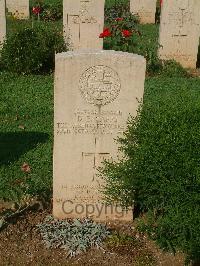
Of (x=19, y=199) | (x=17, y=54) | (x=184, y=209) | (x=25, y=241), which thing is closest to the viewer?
(x=184, y=209)

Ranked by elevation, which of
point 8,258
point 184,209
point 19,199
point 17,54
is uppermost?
point 17,54

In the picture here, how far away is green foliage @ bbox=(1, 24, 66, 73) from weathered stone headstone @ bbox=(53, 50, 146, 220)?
4.79 m

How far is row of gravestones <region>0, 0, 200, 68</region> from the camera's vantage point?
10.6 m

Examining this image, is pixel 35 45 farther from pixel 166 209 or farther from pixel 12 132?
pixel 166 209

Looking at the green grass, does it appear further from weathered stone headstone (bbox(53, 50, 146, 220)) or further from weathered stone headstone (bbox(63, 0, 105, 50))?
weathered stone headstone (bbox(63, 0, 105, 50))

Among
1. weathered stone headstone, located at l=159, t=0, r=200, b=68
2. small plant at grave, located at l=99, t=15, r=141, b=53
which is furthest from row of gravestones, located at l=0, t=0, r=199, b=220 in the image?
weathered stone headstone, located at l=159, t=0, r=200, b=68

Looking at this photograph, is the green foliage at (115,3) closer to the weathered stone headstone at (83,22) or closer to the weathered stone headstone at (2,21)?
the weathered stone headstone at (83,22)

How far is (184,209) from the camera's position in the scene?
15.1 ft

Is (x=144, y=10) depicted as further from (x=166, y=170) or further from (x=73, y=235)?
(x=166, y=170)

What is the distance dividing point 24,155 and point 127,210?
6.77ft

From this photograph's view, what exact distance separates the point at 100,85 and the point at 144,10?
10775 millimetres

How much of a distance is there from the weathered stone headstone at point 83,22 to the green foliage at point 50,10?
4349 millimetres

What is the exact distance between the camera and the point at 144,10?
15258 mm

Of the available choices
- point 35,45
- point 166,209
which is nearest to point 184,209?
point 166,209
